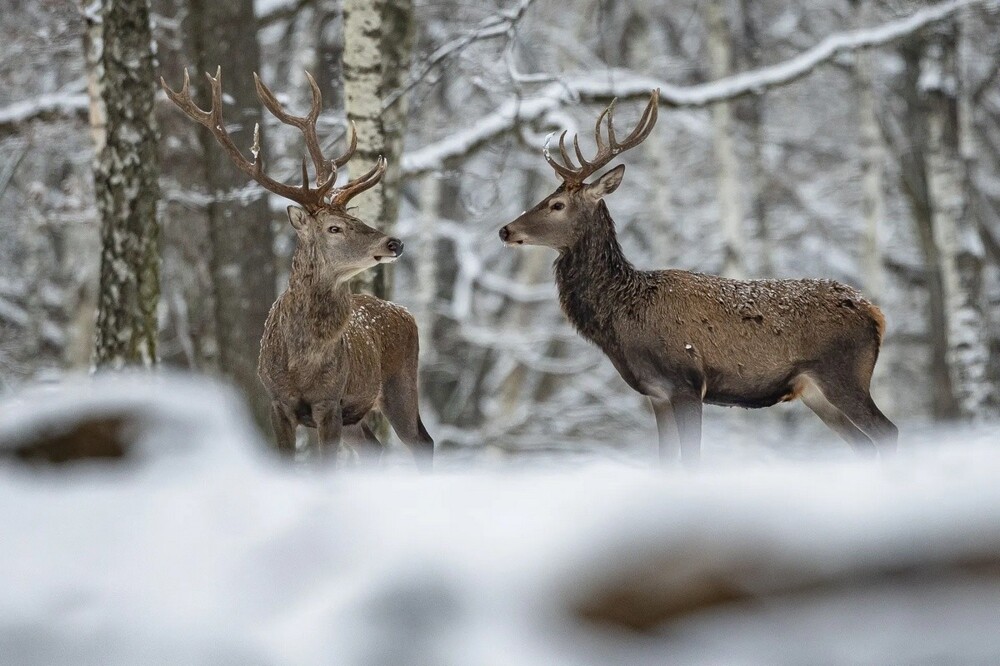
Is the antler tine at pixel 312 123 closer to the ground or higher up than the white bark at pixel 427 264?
higher up

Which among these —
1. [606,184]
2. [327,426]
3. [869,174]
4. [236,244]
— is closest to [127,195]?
[236,244]

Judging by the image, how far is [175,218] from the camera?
14562mm

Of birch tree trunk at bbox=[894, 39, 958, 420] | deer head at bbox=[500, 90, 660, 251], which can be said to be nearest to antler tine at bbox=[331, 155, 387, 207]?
deer head at bbox=[500, 90, 660, 251]

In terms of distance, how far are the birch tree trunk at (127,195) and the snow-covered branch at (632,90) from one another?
2420 millimetres

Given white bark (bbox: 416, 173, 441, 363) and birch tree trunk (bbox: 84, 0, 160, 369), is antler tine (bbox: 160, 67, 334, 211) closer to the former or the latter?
birch tree trunk (bbox: 84, 0, 160, 369)

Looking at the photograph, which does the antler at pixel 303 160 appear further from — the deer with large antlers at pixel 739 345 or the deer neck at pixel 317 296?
the deer with large antlers at pixel 739 345

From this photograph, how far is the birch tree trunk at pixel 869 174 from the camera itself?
45.9 feet

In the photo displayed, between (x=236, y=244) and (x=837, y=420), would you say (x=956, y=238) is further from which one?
(x=236, y=244)

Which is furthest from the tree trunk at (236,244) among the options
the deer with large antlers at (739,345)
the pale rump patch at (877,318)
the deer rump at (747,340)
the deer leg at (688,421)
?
the pale rump patch at (877,318)

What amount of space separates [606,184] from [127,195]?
3.22 m

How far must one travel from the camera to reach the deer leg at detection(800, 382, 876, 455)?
21.1ft

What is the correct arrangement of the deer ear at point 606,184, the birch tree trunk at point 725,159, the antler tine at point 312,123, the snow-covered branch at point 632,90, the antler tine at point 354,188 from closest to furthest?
the antler tine at point 354,188 < the antler tine at point 312,123 < the deer ear at point 606,184 < the snow-covered branch at point 632,90 < the birch tree trunk at point 725,159

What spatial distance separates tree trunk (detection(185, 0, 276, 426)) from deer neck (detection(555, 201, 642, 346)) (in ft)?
8.43

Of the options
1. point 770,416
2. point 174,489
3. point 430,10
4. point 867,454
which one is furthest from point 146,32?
point 770,416
